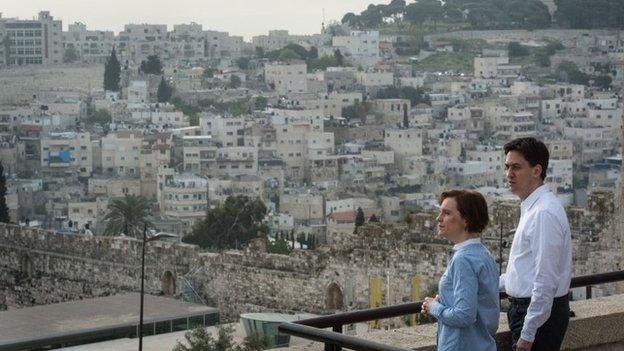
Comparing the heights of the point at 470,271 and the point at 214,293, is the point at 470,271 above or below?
above

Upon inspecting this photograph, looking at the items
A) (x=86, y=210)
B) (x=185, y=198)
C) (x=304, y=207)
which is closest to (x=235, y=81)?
(x=304, y=207)

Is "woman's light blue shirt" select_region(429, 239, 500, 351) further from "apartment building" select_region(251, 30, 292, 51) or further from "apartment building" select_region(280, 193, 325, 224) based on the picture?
"apartment building" select_region(251, 30, 292, 51)

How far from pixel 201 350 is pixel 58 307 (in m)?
3.44

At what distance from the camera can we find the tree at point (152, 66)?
110 metres

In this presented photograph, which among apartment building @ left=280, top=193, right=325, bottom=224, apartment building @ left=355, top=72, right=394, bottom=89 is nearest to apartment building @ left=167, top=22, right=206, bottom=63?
apartment building @ left=355, top=72, right=394, bottom=89

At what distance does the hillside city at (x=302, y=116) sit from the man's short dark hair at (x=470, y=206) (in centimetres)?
2571

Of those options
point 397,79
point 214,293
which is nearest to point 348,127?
point 397,79

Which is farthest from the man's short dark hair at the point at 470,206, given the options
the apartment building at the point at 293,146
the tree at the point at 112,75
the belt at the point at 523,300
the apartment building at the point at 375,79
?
the apartment building at the point at 375,79

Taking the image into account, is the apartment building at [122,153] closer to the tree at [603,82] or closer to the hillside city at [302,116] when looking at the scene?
the hillside city at [302,116]

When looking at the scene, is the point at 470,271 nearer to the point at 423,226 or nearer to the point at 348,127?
the point at 423,226

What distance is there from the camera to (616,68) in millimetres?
107062

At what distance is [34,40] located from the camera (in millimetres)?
119812

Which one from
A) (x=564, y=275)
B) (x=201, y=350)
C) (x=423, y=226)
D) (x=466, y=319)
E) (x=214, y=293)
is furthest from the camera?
(x=214, y=293)

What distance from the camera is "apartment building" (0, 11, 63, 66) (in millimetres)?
117312
